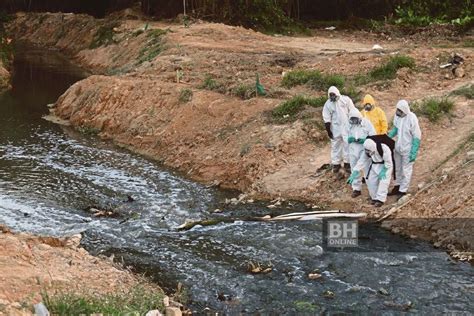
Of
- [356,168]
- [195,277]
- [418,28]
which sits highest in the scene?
[418,28]

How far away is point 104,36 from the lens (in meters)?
30.5

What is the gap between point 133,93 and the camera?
19609 millimetres

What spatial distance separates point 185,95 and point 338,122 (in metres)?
6.18

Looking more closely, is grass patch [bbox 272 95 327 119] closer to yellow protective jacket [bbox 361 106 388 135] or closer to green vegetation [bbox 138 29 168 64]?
yellow protective jacket [bbox 361 106 388 135]

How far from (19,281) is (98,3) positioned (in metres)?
30.9

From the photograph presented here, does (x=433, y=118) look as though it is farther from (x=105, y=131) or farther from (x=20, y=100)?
(x=20, y=100)

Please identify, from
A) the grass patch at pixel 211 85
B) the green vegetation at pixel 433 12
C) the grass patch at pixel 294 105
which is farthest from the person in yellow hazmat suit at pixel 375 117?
the green vegetation at pixel 433 12

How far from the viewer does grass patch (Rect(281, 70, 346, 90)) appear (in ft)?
55.3

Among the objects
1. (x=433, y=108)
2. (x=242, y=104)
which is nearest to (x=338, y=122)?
(x=433, y=108)

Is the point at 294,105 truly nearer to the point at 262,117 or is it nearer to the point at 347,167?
the point at 262,117

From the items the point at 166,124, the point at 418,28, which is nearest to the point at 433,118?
the point at 166,124

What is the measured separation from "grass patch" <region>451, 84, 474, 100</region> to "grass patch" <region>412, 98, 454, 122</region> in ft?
1.76

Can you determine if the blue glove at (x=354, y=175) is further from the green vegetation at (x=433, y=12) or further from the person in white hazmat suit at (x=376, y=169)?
the green vegetation at (x=433, y=12)

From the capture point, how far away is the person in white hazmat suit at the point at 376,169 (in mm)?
11445
